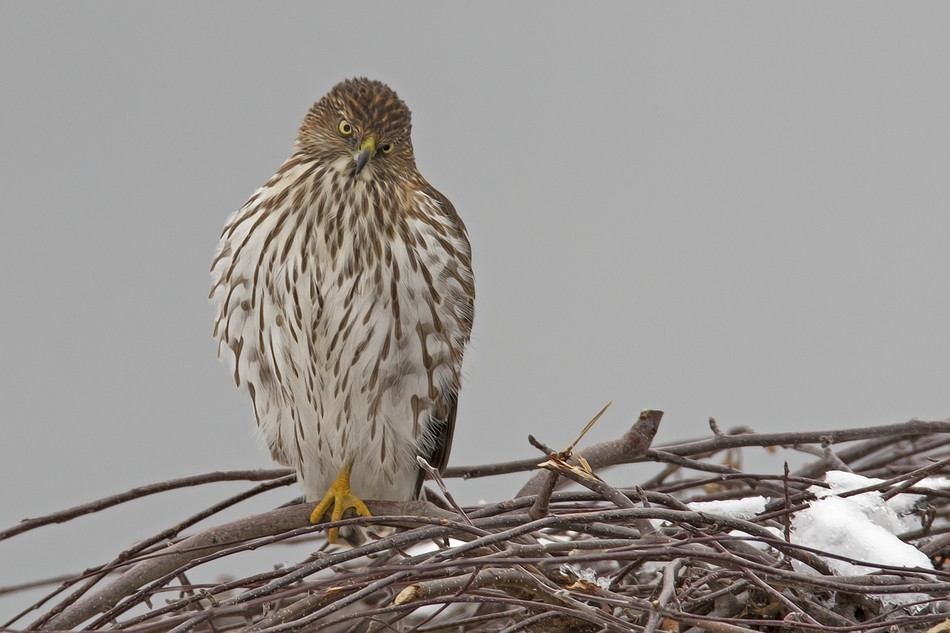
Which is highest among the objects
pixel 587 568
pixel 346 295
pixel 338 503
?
pixel 346 295

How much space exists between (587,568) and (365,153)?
102 centimetres

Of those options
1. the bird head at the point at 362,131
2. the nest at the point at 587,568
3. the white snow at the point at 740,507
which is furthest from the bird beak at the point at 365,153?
the white snow at the point at 740,507

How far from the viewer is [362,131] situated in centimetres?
217

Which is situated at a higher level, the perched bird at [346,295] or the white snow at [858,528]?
the perched bird at [346,295]

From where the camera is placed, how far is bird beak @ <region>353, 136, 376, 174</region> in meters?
2.12

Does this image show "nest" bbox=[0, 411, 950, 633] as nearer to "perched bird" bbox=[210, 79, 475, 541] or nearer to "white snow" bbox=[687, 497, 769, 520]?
"white snow" bbox=[687, 497, 769, 520]

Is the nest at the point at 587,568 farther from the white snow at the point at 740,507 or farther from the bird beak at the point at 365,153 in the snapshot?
the bird beak at the point at 365,153

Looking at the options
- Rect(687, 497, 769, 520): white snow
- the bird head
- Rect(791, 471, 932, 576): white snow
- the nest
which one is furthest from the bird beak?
Rect(791, 471, 932, 576): white snow

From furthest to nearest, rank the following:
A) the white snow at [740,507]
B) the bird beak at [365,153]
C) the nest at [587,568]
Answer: the bird beak at [365,153] < the white snow at [740,507] < the nest at [587,568]

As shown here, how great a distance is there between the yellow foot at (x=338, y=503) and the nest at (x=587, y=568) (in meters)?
0.22

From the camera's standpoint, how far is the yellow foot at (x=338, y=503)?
2.15 metres

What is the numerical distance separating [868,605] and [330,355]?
1190mm

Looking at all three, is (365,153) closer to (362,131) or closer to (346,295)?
(362,131)

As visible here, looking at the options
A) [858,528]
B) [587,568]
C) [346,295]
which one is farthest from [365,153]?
[858,528]
